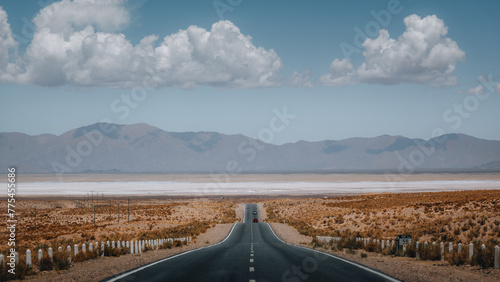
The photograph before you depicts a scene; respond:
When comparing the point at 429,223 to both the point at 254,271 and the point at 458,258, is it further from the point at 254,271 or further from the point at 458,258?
the point at 254,271

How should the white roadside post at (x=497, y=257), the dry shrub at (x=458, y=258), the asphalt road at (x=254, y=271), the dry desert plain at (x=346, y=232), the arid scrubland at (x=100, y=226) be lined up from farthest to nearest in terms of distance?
1. the arid scrubland at (x=100, y=226)
2. the dry shrub at (x=458, y=258)
3. the dry desert plain at (x=346, y=232)
4. the white roadside post at (x=497, y=257)
5. the asphalt road at (x=254, y=271)

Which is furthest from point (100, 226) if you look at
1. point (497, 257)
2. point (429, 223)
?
point (497, 257)

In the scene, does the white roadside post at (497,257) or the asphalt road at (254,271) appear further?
the white roadside post at (497,257)

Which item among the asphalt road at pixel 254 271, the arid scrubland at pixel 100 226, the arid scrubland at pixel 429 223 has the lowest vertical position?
the arid scrubland at pixel 100 226

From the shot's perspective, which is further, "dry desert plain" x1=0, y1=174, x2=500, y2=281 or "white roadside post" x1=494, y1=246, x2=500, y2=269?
"dry desert plain" x1=0, y1=174, x2=500, y2=281

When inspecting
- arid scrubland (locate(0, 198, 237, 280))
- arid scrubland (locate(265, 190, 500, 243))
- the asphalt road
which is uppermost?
the asphalt road

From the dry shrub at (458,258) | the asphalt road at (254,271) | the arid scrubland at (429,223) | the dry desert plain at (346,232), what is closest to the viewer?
the asphalt road at (254,271)

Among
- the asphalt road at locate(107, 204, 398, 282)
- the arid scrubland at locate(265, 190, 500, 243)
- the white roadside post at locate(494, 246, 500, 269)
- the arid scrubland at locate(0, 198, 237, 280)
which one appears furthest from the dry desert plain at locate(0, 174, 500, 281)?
the asphalt road at locate(107, 204, 398, 282)

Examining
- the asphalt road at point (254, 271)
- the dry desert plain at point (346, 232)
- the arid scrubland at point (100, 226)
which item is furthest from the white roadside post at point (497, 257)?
the arid scrubland at point (100, 226)

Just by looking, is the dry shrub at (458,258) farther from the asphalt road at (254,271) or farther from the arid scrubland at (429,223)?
the arid scrubland at (429,223)

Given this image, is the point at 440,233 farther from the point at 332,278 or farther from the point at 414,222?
the point at 332,278

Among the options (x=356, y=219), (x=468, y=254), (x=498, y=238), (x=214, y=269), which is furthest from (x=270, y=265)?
(x=356, y=219)

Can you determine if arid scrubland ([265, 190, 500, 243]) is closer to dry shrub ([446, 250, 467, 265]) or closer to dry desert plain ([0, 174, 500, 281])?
dry desert plain ([0, 174, 500, 281])

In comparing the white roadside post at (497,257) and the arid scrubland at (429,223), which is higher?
the white roadside post at (497,257)
